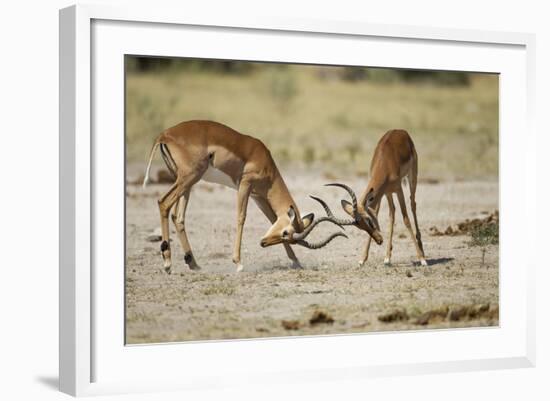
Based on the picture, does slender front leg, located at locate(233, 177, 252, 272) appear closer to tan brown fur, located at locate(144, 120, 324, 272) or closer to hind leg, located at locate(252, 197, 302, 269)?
tan brown fur, located at locate(144, 120, 324, 272)

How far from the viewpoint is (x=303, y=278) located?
12.7 meters

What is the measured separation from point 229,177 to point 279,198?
64cm

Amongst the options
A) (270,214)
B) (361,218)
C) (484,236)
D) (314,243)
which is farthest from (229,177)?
(484,236)

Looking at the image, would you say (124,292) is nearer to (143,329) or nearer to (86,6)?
(143,329)

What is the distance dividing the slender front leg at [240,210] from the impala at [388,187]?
84cm

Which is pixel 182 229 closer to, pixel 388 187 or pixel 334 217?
pixel 334 217

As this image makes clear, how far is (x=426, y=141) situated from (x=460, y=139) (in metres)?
0.48

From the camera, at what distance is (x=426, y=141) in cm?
1392

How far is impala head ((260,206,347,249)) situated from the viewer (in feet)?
42.3

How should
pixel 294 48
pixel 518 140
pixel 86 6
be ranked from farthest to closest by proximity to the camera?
pixel 518 140
pixel 294 48
pixel 86 6

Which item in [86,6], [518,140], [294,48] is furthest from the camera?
[518,140]

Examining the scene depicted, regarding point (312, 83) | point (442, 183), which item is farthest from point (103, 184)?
point (442, 183)

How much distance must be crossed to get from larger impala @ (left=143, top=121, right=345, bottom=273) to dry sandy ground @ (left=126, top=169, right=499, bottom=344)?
0.31ft

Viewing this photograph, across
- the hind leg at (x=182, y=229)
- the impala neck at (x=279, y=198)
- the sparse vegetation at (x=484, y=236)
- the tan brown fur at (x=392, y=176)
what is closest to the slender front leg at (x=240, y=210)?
the impala neck at (x=279, y=198)
